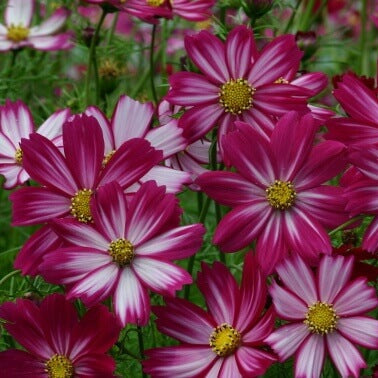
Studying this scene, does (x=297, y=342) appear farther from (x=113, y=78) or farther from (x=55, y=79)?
(x=55, y=79)

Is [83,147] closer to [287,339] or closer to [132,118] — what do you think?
[132,118]

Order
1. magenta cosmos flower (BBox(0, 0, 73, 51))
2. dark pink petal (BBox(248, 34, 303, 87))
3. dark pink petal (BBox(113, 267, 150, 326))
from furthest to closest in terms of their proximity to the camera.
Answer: magenta cosmos flower (BBox(0, 0, 73, 51))
dark pink petal (BBox(248, 34, 303, 87))
dark pink petal (BBox(113, 267, 150, 326))

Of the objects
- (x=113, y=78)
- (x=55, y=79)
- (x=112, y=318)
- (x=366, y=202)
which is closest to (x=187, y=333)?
(x=112, y=318)

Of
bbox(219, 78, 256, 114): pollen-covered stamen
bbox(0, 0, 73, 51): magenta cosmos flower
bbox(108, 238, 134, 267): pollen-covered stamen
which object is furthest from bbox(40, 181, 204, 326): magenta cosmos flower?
bbox(0, 0, 73, 51): magenta cosmos flower

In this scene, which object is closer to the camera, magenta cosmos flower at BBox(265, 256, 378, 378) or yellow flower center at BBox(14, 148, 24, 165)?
magenta cosmos flower at BBox(265, 256, 378, 378)

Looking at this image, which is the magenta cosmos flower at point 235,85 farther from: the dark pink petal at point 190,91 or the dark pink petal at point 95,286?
the dark pink petal at point 95,286

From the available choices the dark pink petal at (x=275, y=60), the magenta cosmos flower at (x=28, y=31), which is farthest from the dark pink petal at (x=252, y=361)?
the magenta cosmos flower at (x=28, y=31)

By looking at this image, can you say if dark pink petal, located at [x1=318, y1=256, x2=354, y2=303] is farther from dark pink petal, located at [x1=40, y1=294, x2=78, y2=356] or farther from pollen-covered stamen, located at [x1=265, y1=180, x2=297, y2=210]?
dark pink petal, located at [x1=40, y1=294, x2=78, y2=356]
